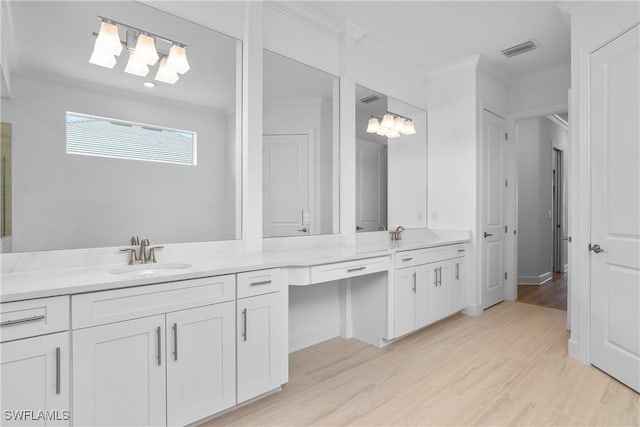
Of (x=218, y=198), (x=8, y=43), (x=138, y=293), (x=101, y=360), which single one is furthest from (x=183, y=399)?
(x=8, y=43)

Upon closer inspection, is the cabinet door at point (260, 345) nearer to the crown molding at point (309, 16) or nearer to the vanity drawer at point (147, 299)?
the vanity drawer at point (147, 299)

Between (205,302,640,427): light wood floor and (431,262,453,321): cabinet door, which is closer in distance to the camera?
(205,302,640,427): light wood floor

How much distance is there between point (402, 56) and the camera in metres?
3.70

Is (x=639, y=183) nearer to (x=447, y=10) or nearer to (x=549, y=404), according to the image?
(x=549, y=404)

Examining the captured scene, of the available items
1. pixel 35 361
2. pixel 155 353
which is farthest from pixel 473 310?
pixel 35 361

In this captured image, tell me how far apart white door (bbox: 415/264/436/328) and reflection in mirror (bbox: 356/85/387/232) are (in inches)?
24.9

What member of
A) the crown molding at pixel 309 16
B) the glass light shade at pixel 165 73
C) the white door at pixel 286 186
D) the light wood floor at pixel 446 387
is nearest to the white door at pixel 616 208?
the light wood floor at pixel 446 387

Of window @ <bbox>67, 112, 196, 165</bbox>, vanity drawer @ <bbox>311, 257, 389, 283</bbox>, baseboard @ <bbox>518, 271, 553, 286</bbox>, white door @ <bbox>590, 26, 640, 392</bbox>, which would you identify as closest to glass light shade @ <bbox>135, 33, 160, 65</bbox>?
window @ <bbox>67, 112, 196, 165</bbox>

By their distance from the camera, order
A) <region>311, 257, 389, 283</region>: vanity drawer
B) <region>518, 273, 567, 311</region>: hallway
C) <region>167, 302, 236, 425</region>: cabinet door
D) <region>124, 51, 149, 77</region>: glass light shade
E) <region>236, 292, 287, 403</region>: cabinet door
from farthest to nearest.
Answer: <region>518, 273, 567, 311</region>: hallway, <region>311, 257, 389, 283</region>: vanity drawer, <region>124, 51, 149, 77</region>: glass light shade, <region>236, 292, 287, 403</region>: cabinet door, <region>167, 302, 236, 425</region>: cabinet door

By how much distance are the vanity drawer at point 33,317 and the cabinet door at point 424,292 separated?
2.53m

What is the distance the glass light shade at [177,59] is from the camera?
2.08 metres

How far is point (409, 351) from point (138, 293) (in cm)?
213
